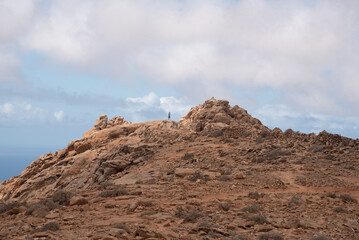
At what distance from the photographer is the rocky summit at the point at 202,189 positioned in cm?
962

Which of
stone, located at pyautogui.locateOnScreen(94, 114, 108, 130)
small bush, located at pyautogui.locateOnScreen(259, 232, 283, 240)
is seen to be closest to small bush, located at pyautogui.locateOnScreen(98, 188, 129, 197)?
small bush, located at pyautogui.locateOnScreen(259, 232, 283, 240)

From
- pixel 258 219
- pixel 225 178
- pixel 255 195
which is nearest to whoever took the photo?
pixel 258 219

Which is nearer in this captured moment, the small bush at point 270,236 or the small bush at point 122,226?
the small bush at point 122,226

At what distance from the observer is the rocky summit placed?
31.6 ft

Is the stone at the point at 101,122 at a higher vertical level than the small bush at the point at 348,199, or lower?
higher

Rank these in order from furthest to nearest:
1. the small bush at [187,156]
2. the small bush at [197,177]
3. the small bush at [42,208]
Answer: the small bush at [187,156] < the small bush at [197,177] < the small bush at [42,208]

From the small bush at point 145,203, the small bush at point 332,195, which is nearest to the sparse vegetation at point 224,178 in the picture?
the small bush at point 332,195

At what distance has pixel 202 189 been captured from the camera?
15.1m

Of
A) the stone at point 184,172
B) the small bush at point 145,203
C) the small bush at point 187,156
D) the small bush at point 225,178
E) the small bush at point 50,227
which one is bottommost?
the small bush at point 50,227

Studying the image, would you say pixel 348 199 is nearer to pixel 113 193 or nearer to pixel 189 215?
pixel 189 215

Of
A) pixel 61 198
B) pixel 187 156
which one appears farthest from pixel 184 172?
pixel 61 198

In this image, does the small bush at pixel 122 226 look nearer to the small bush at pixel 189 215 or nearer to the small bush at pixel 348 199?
the small bush at pixel 189 215

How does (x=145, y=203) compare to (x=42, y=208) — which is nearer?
(x=42, y=208)

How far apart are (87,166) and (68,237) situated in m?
20.7
